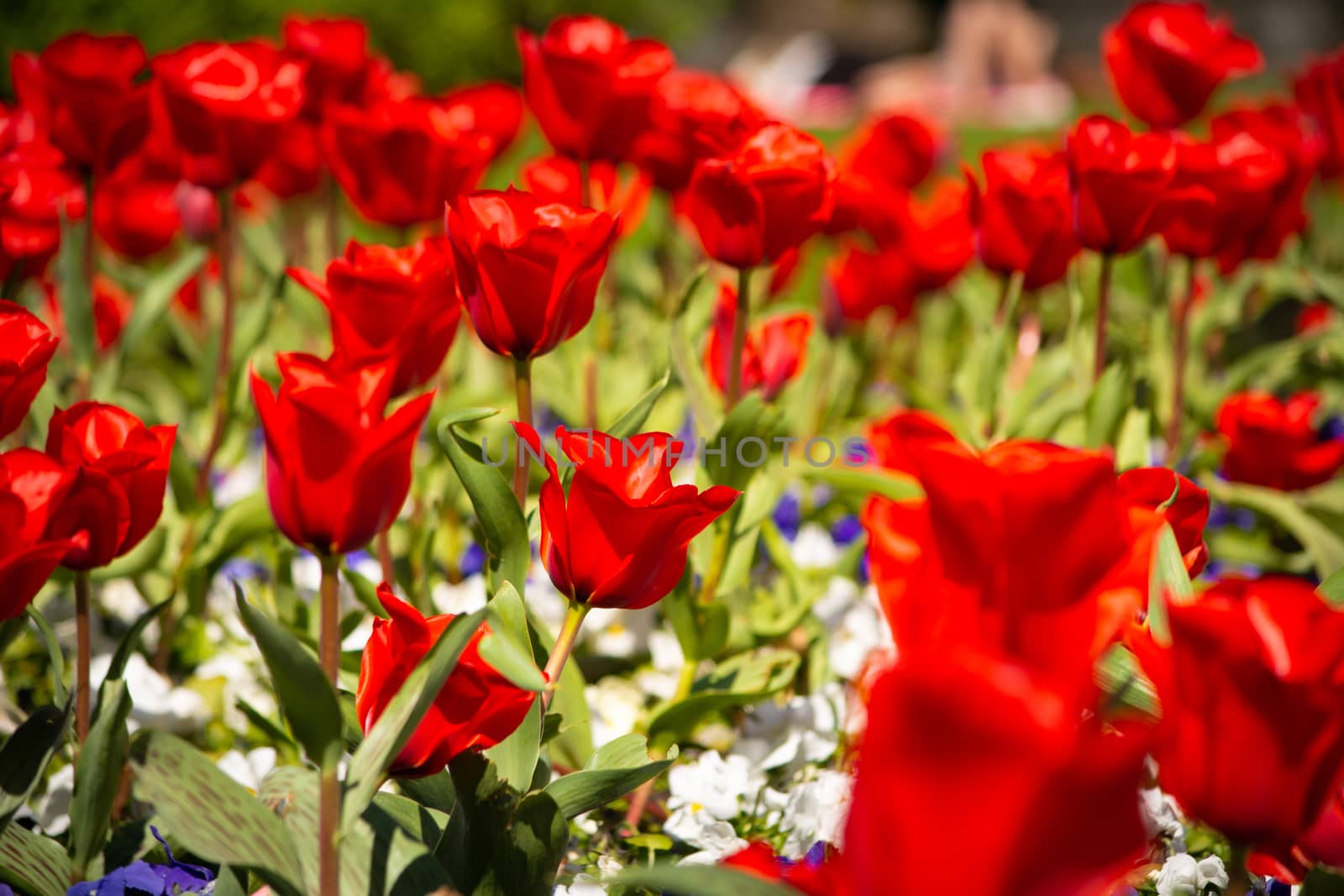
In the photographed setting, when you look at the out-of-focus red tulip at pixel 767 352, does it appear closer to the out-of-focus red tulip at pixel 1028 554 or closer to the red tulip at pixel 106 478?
the red tulip at pixel 106 478

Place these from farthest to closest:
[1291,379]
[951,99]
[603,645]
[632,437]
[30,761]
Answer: [951,99]
[1291,379]
[603,645]
[632,437]
[30,761]

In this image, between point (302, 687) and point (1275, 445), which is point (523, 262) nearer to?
point (302, 687)

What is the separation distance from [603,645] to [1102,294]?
2.65ft

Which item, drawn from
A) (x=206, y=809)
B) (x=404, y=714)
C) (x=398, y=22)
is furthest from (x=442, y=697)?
(x=398, y=22)

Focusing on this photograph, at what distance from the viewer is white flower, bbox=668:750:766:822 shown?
49.1 inches

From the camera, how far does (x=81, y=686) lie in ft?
3.68

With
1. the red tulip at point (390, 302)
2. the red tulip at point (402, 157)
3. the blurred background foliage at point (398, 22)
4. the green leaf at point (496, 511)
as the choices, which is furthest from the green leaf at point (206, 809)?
the blurred background foliage at point (398, 22)

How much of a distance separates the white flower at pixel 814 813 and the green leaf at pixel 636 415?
15.1 inches

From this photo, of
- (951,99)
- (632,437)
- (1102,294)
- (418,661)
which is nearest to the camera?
(418,661)

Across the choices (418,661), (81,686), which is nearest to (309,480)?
(418,661)

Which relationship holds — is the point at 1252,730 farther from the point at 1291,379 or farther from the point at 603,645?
the point at 1291,379

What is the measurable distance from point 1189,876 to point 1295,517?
0.86 m

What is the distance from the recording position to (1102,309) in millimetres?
1603

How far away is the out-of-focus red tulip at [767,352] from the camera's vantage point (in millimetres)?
1627
